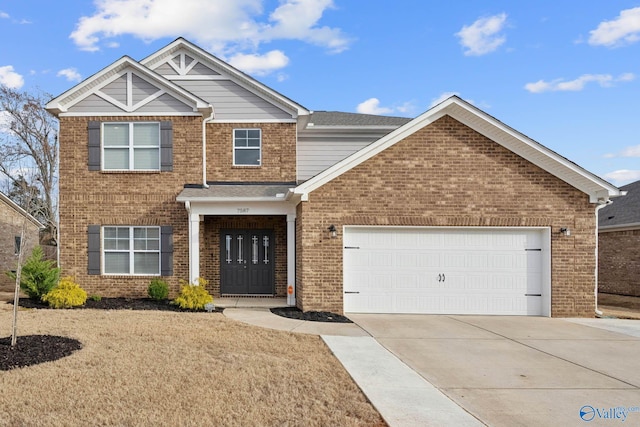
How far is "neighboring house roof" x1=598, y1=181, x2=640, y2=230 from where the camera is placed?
56.4 ft

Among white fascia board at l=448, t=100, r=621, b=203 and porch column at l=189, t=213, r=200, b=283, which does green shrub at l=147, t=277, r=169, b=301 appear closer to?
porch column at l=189, t=213, r=200, b=283

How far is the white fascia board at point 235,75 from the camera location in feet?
45.4

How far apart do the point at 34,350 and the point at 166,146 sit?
7412mm

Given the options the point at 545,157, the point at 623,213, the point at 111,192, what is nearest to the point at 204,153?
the point at 111,192

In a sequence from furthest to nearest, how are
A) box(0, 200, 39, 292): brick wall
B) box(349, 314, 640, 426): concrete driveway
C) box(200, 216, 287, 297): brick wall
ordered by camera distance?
box(0, 200, 39, 292): brick wall
box(200, 216, 287, 297): brick wall
box(349, 314, 640, 426): concrete driveway

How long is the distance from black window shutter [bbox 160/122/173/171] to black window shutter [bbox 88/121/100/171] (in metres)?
1.83

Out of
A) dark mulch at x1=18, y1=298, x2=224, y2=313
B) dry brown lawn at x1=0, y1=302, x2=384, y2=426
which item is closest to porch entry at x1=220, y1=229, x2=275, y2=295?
dark mulch at x1=18, y1=298, x2=224, y2=313

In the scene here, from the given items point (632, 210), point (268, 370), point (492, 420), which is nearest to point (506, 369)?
Answer: point (492, 420)

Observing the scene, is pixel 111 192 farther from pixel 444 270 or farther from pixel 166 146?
pixel 444 270

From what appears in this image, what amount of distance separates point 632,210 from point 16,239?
31.2 meters

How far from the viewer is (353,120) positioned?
55.4 feet

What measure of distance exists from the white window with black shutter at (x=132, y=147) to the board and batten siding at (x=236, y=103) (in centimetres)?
182

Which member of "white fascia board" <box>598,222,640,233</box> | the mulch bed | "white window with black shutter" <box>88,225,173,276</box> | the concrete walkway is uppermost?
"white fascia board" <box>598,222,640,233</box>

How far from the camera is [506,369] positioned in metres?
6.59
